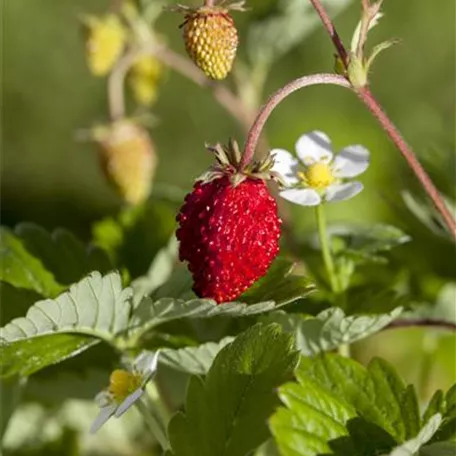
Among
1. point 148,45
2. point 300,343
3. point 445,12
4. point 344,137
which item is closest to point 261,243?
point 300,343

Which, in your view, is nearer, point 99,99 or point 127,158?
point 127,158

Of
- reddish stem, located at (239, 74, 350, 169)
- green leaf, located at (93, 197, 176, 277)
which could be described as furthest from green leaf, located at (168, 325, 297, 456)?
green leaf, located at (93, 197, 176, 277)

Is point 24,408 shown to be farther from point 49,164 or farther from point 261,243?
point 49,164

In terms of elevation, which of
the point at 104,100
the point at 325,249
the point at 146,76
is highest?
the point at 146,76

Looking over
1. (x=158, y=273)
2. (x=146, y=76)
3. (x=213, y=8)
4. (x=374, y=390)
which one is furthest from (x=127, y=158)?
(x=374, y=390)

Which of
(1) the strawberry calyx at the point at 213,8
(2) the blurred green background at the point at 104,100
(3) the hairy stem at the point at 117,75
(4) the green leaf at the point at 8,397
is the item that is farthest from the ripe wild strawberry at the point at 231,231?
(2) the blurred green background at the point at 104,100

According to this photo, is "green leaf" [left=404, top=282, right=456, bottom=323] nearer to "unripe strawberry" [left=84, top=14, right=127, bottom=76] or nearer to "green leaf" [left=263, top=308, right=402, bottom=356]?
"green leaf" [left=263, top=308, right=402, bottom=356]

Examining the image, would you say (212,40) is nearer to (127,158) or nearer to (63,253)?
(63,253)
